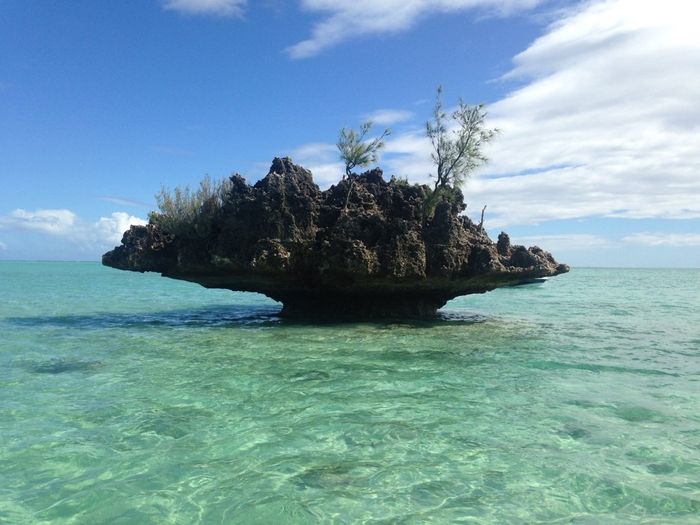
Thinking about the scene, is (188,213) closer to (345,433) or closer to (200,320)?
(200,320)

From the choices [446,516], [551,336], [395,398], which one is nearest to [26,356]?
[395,398]

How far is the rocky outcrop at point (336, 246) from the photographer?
56.1 ft

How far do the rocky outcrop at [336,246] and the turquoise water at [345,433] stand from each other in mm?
4087

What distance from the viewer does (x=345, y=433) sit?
657 centimetres

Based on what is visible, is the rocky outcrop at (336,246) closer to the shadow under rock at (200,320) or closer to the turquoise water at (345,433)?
the shadow under rock at (200,320)

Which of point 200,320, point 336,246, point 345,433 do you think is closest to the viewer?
point 345,433

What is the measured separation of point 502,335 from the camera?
15844 millimetres

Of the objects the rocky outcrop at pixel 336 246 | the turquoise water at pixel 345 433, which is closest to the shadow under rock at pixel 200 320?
the rocky outcrop at pixel 336 246

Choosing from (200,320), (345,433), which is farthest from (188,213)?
(345,433)

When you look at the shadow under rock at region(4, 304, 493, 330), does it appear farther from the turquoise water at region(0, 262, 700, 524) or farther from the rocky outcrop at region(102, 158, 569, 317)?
the turquoise water at region(0, 262, 700, 524)

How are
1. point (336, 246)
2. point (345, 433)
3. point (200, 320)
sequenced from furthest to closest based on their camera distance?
point (200, 320) → point (336, 246) → point (345, 433)

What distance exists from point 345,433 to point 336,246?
430 inches

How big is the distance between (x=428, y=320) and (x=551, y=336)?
15.6 feet

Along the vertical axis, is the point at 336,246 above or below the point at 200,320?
above
